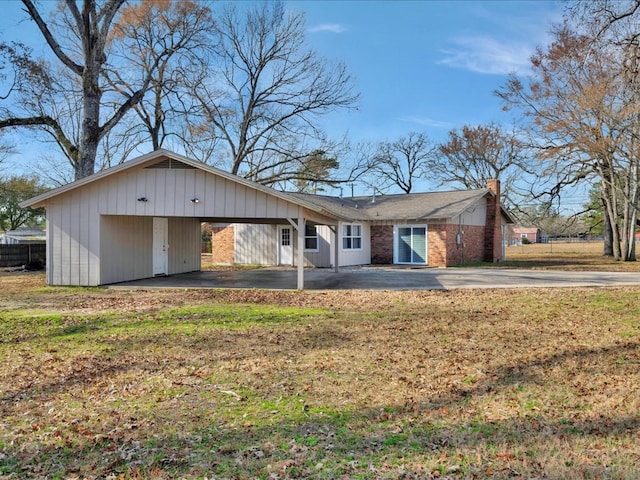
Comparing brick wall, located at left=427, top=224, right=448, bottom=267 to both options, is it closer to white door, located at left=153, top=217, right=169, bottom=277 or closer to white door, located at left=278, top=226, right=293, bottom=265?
white door, located at left=278, top=226, right=293, bottom=265

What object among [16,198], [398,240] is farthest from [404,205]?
[16,198]

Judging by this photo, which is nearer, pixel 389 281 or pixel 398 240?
pixel 389 281

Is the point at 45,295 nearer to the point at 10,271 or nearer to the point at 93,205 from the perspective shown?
the point at 93,205

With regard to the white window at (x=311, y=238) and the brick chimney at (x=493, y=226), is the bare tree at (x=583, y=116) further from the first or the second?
the white window at (x=311, y=238)

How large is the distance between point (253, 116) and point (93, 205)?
15.2m

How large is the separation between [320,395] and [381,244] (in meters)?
18.9

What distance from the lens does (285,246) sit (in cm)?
2322

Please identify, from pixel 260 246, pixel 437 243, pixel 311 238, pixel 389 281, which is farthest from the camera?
pixel 260 246

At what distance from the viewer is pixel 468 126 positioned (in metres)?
38.8

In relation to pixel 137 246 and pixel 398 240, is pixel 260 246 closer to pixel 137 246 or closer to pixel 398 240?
pixel 398 240

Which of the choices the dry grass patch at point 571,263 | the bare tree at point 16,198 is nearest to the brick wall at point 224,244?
the dry grass patch at point 571,263

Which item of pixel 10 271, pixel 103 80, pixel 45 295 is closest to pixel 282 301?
pixel 45 295

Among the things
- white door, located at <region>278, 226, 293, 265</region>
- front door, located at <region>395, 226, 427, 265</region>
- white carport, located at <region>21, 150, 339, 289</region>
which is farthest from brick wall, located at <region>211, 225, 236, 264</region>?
white carport, located at <region>21, 150, 339, 289</region>

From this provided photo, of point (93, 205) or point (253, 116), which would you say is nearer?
point (93, 205)
